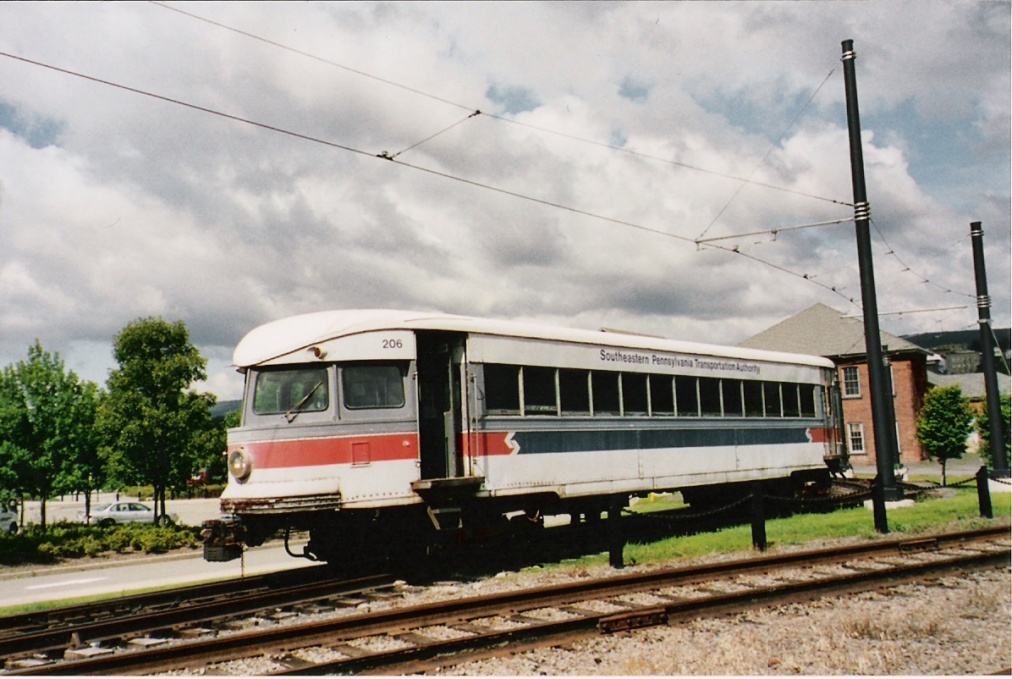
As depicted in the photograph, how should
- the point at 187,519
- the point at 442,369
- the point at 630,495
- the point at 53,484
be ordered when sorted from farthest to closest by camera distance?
the point at 187,519 → the point at 53,484 → the point at 630,495 → the point at 442,369

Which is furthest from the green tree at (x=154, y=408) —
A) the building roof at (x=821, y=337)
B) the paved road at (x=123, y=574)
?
the building roof at (x=821, y=337)

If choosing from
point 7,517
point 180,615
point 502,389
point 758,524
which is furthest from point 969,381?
point 180,615

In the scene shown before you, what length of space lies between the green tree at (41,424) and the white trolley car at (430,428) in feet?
62.5

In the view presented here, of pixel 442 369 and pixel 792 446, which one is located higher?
pixel 442 369

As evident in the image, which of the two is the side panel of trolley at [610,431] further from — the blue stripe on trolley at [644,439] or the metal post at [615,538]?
the metal post at [615,538]

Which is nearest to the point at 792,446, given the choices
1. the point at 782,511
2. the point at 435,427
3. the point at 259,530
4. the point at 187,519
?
the point at 782,511

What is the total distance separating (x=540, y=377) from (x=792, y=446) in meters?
8.30

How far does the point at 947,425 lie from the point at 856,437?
12.6 metres

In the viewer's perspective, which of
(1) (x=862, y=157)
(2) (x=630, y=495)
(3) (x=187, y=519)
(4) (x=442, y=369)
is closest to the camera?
(4) (x=442, y=369)

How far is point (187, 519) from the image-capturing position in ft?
129

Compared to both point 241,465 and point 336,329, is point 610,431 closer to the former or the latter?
point 336,329

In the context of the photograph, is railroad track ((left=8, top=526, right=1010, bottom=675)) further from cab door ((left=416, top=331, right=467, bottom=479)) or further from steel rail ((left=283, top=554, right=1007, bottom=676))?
cab door ((left=416, top=331, right=467, bottom=479))

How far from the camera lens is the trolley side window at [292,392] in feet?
34.2

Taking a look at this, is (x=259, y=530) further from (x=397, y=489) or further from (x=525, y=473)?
(x=525, y=473)
